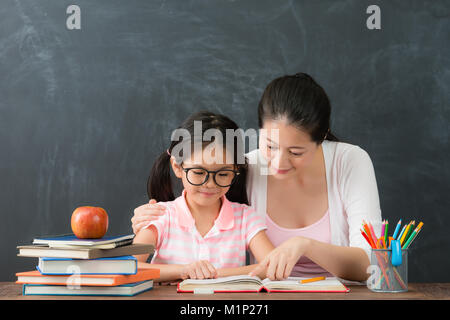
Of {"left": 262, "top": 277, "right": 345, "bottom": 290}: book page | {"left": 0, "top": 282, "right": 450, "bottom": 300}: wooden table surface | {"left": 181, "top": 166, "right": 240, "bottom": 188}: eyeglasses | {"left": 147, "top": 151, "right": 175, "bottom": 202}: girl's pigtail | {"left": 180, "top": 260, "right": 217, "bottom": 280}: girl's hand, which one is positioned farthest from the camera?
{"left": 147, "top": 151, "right": 175, "bottom": 202}: girl's pigtail

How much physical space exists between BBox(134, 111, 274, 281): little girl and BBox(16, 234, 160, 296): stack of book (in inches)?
17.2

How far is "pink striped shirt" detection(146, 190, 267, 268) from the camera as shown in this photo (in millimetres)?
1690

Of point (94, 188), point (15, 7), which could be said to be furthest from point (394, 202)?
point (15, 7)

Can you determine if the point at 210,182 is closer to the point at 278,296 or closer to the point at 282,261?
the point at 282,261

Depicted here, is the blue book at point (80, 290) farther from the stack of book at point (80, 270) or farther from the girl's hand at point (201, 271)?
the girl's hand at point (201, 271)

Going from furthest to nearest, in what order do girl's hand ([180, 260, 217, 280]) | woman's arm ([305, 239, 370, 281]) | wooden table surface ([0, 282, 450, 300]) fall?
woman's arm ([305, 239, 370, 281]), girl's hand ([180, 260, 217, 280]), wooden table surface ([0, 282, 450, 300])

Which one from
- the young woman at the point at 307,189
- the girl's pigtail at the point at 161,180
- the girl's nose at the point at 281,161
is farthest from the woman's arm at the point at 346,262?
the girl's pigtail at the point at 161,180

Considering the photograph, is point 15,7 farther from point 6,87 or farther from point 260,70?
point 260,70

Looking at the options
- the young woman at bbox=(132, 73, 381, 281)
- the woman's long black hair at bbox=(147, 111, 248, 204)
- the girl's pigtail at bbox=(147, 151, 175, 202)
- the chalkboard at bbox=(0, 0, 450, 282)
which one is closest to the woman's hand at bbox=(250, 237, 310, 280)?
the young woman at bbox=(132, 73, 381, 281)

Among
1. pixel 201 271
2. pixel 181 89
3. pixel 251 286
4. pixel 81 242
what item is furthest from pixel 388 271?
pixel 181 89

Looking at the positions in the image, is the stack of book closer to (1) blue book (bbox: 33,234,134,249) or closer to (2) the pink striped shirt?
(1) blue book (bbox: 33,234,134,249)

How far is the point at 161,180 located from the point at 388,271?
34.7 inches

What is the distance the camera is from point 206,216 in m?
1.74

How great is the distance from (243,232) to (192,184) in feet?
0.86
